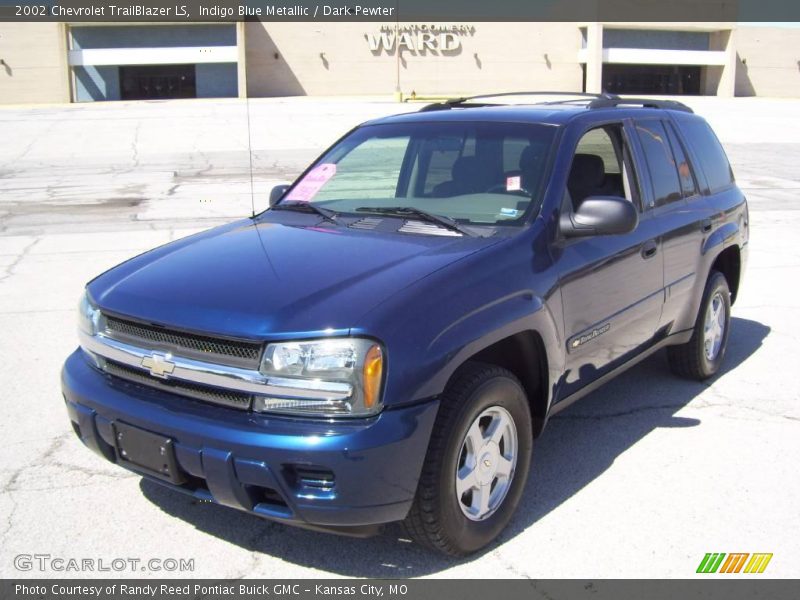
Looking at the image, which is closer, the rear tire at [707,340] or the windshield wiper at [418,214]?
the windshield wiper at [418,214]

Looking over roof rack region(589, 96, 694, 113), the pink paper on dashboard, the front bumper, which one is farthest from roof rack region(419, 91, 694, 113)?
the front bumper

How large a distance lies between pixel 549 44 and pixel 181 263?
6152 cm

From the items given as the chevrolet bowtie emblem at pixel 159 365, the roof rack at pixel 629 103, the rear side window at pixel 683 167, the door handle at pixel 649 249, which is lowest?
the chevrolet bowtie emblem at pixel 159 365

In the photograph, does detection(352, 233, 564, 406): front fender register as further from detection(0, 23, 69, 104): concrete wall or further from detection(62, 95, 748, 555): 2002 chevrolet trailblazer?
detection(0, 23, 69, 104): concrete wall

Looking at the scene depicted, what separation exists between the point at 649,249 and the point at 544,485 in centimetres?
142

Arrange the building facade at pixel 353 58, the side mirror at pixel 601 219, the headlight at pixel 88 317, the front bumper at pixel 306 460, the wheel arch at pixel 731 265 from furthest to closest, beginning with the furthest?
1. the building facade at pixel 353 58
2. the wheel arch at pixel 731 265
3. the side mirror at pixel 601 219
4. the headlight at pixel 88 317
5. the front bumper at pixel 306 460

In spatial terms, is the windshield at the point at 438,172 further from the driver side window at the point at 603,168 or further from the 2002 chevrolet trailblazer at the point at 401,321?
the driver side window at the point at 603,168

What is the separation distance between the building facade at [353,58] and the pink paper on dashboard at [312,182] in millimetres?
50985

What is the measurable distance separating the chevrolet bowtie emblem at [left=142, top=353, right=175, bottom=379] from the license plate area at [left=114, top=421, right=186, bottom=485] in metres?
0.22

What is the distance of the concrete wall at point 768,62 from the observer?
64812 mm

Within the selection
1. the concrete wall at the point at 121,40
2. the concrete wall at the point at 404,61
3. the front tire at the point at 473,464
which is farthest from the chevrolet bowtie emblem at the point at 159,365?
the concrete wall at the point at 404,61

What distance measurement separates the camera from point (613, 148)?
179 inches

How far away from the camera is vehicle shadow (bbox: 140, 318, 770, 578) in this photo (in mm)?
3354

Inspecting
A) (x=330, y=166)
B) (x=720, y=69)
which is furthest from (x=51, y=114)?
(x=720, y=69)
